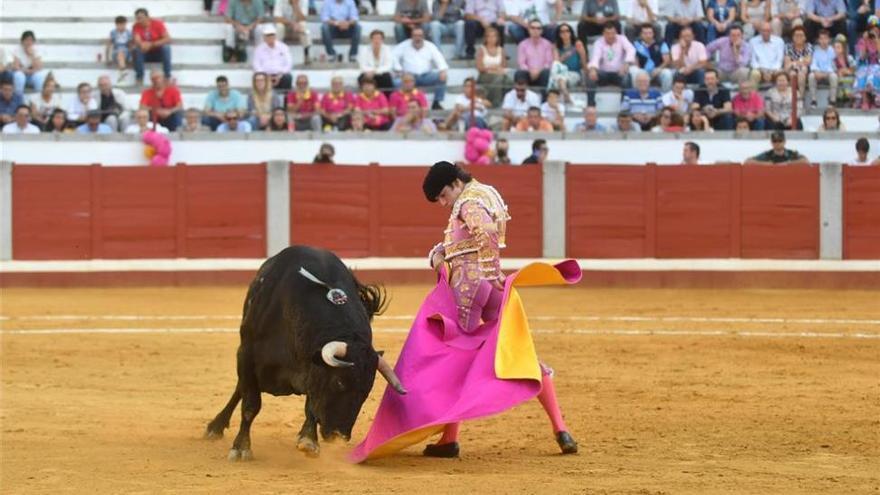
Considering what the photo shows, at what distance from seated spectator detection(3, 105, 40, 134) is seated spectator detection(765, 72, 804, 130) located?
7.40m

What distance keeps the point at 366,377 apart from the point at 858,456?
2.06m

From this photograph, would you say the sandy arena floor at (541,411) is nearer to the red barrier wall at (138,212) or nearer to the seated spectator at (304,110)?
the red barrier wall at (138,212)

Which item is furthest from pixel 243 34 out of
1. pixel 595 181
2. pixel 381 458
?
pixel 381 458

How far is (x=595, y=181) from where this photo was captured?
55.5ft

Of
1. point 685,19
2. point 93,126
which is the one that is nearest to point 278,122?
point 93,126

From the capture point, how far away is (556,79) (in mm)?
17156

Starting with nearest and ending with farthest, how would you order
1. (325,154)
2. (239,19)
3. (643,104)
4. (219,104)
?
(325,154)
(643,104)
(219,104)
(239,19)

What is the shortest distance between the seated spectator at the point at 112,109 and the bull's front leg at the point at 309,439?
11.0 m

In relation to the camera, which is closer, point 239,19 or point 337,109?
point 337,109

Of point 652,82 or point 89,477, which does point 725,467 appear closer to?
point 89,477

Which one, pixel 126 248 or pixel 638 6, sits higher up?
pixel 638 6

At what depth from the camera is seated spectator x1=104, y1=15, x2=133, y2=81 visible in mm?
18016

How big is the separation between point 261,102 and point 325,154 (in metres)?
1.01

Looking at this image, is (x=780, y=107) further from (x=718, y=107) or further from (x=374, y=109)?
(x=374, y=109)
